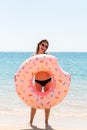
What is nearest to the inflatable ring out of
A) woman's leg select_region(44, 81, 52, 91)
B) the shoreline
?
woman's leg select_region(44, 81, 52, 91)

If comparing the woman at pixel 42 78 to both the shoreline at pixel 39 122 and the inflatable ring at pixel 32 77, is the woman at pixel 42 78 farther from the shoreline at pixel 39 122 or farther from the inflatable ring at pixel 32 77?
the shoreline at pixel 39 122

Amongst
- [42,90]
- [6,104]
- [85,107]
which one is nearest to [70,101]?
[85,107]

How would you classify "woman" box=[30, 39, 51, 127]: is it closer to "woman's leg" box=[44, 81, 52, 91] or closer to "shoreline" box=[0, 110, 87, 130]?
"woman's leg" box=[44, 81, 52, 91]

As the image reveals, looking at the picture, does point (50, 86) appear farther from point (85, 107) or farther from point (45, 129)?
point (85, 107)

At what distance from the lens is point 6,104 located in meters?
7.29

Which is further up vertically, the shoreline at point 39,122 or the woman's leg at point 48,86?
the woman's leg at point 48,86

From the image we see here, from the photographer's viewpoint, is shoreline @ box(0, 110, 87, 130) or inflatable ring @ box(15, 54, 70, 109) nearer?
inflatable ring @ box(15, 54, 70, 109)

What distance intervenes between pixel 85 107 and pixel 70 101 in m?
0.80

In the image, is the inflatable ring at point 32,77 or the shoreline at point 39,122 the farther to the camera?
the shoreline at point 39,122

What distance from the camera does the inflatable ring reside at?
4859mm

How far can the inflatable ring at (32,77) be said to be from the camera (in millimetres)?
4859
